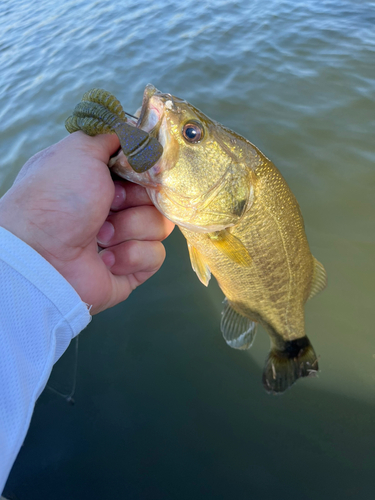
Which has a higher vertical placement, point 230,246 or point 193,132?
point 193,132

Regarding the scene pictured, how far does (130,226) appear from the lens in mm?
1731

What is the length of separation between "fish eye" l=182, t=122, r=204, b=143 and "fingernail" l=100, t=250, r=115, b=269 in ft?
2.54

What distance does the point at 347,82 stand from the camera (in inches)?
180

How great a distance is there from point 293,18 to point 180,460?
26.9 ft

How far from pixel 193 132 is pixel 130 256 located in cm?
77

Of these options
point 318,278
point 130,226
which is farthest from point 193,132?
point 318,278

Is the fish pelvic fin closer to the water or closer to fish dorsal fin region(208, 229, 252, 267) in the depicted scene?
the water

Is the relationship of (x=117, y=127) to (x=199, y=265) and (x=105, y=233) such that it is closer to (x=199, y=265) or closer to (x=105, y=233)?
(x=105, y=233)

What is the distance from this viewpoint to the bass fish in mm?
1556

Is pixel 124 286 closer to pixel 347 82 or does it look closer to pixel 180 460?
pixel 180 460

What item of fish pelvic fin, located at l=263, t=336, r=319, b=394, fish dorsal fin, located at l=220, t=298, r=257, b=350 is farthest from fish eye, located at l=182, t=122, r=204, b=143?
fish pelvic fin, located at l=263, t=336, r=319, b=394

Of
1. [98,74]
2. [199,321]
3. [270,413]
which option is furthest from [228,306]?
[98,74]

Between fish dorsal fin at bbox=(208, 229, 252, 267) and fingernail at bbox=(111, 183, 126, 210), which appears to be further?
fish dorsal fin at bbox=(208, 229, 252, 267)

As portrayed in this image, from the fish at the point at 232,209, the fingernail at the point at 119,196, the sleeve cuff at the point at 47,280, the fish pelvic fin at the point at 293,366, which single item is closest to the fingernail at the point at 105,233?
the fingernail at the point at 119,196
